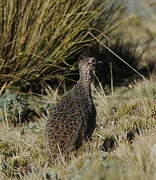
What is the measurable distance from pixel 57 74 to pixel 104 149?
3423 mm

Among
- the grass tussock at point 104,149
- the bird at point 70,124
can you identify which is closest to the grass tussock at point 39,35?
the grass tussock at point 104,149

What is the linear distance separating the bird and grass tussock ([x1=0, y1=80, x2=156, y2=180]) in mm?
97

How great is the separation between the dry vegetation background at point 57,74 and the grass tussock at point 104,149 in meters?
0.01

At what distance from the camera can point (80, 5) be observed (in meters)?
7.27

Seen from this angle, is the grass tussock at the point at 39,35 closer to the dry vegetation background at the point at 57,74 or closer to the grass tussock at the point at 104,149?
the dry vegetation background at the point at 57,74

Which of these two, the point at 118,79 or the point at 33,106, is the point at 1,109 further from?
the point at 118,79

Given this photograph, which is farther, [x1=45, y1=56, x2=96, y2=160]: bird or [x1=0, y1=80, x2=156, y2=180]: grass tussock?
[x1=45, y1=56, x2=96, y2=160]: bird

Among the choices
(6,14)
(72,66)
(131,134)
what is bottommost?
(131,134)

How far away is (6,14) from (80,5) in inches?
37.7

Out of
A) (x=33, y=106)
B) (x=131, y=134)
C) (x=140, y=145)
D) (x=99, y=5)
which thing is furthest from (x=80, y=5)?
(x=140, y=145)

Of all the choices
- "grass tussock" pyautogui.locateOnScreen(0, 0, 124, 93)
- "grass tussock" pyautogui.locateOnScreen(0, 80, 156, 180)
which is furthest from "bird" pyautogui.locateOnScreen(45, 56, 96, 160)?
"grass tussock" pyautogui.locateOnScreen(0, 0, 124, 93)

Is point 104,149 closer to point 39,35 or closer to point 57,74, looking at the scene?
point 39,35

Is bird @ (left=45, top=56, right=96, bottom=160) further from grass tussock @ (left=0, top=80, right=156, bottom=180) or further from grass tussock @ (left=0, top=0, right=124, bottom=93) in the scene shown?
grass tussock @ (left=0, top=0, right=124, bottom=93)

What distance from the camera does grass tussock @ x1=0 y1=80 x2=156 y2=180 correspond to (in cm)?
344
